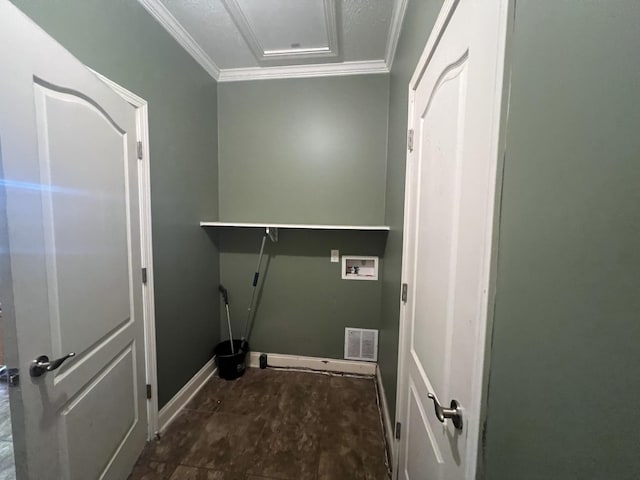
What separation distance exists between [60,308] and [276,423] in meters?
1.51

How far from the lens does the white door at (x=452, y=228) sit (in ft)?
1.79

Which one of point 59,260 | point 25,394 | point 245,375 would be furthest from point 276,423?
point 59,260

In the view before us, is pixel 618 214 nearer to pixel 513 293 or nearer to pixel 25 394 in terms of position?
pixel 513 293

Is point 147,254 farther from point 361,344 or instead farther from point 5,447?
point 361,344

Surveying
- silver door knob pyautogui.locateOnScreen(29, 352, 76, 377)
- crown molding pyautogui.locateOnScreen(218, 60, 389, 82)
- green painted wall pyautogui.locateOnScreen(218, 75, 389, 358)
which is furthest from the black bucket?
crown molding pyautogui.locateOnScreen(218, 60, 389, 82)

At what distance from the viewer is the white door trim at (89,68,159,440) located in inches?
58.1

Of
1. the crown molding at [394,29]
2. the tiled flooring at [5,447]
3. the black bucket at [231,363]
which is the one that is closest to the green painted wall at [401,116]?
the crown molding at [394,29]

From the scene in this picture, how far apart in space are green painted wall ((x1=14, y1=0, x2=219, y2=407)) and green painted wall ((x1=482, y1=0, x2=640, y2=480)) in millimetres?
1706

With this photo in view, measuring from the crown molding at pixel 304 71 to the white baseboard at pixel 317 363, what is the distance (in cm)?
262

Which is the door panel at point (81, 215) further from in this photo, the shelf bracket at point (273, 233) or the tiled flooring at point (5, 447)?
the shelf bracket at point (273, 233)

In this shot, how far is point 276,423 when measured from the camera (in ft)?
5.82

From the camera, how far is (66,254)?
0.96m

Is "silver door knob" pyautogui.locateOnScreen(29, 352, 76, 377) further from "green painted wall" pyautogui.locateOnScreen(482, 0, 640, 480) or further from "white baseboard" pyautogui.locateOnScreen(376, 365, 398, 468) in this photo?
"white baseboard" pyautogui.locateOnScreen(376, 365, 398, 468)

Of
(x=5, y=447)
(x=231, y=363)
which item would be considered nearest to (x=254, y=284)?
(x=231, y=363)
